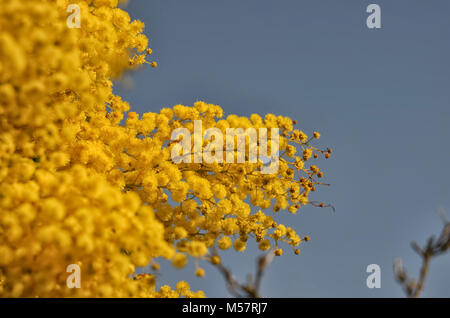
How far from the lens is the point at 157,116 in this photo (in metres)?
6.93

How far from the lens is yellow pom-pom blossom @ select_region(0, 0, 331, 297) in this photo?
473cm

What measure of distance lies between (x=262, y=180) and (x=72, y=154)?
2.51 meters

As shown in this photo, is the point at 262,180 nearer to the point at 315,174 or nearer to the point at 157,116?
the point at 315,174

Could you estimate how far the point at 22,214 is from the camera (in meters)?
4.74

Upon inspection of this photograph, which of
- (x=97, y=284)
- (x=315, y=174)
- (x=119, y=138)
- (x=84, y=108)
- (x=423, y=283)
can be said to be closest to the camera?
(x=423, y=283)

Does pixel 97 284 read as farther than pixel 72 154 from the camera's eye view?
No

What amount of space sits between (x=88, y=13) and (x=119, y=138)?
1584 mm

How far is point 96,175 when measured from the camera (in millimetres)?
5625

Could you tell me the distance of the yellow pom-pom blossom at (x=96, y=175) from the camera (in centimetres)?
473

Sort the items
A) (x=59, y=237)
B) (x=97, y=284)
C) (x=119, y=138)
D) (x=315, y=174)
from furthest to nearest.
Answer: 1. (x=315, y=174)
2. (x=119, y=138)
3. (x=97, y=284)
4. (x=59, y=237)

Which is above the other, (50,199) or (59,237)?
(50,199)

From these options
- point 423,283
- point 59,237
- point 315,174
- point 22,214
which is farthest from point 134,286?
point 315,174
